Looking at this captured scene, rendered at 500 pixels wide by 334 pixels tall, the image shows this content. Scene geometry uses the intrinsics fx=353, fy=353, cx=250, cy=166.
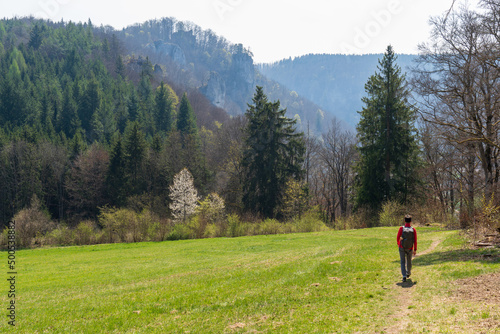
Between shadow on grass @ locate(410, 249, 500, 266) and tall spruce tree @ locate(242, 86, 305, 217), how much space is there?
3513cm

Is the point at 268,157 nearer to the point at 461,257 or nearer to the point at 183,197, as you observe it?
the point at 183,197

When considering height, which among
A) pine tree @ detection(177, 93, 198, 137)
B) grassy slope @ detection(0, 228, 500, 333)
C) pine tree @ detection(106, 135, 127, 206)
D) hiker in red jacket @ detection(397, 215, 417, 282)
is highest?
pine tree @ detection(177, 93, 198, 137)

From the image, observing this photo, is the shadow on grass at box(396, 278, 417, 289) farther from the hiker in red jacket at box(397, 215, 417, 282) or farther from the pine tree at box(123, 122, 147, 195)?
the pine tree at box(123, 122, 147, 195)

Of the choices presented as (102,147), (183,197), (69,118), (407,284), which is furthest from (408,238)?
(69,118)

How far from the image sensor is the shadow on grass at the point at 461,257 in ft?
37.6

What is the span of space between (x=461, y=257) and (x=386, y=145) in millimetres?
31942

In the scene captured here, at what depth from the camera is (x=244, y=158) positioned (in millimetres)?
50469

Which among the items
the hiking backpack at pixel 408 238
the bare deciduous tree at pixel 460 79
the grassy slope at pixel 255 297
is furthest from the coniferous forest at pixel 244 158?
the grassy slope at pixel 255 297

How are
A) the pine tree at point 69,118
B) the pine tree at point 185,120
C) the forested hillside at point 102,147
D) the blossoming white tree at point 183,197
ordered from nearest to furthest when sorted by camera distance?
1. the blossoming white tree at point 183,197
2. the forested hillside at point 102,147
3. the pine tree at point 185,120
4. the pine tree at point 69,118

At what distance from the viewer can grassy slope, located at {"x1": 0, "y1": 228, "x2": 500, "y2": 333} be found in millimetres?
7777

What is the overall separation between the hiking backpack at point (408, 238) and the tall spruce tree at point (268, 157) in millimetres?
37717

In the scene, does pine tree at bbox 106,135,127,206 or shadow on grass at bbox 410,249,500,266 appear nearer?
shadow on grass at bbox 410,249,500,266

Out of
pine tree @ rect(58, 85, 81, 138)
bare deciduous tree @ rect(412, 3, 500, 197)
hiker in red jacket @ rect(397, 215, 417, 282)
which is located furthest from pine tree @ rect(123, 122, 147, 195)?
hiker in red jacket @ rect(397, 215, 417, 282)

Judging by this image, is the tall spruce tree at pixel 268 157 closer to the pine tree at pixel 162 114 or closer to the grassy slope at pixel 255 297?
the grassy slope at pixel 255 297
